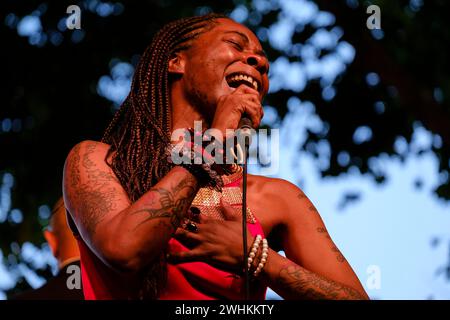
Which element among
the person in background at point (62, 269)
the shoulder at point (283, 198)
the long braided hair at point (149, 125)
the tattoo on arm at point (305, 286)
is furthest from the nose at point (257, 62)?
the person in background at point (62, 269)

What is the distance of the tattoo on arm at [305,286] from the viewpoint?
9.86 feet

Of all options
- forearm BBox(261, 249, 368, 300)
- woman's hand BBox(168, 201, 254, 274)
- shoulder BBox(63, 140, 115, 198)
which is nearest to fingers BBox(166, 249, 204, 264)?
woman's hand BBox(168, 201, 254, 274)

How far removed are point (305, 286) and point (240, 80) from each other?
35.4 inches

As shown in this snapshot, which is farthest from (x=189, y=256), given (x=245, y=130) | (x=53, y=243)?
(x=53, y=243)

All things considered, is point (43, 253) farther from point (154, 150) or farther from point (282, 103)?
point (154, 150)

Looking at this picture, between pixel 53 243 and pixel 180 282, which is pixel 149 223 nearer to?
pixel 180 282

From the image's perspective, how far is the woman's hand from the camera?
2975mm

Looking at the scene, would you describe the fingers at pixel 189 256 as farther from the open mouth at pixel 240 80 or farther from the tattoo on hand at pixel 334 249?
the open mouth at pixel 240 80

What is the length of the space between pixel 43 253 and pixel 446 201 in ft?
11.7

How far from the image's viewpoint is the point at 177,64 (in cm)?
371

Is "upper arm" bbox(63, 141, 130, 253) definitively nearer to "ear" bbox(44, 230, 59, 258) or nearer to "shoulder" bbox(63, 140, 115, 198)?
"shoulder" bbox(63, 140, 115, 198)

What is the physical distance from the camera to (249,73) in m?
3.50

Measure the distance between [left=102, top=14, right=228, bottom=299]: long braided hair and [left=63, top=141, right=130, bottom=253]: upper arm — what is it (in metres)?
0.07
